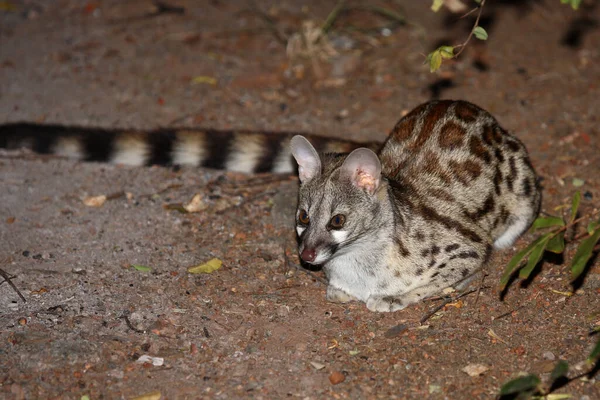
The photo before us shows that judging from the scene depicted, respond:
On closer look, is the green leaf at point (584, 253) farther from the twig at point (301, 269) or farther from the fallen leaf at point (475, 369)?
the twig at point (301, 269)

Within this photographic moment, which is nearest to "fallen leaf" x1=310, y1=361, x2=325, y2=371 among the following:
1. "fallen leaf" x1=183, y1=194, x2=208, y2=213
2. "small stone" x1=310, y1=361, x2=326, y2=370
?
"small stone" x1=310, y1=361, x2=326, y2=370

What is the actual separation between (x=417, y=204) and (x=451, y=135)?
648mm

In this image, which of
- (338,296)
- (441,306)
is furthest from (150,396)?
(441,306)

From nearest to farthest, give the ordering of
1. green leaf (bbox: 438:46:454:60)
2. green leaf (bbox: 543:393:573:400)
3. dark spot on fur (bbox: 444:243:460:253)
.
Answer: green leaf (bbox: 543:393:573:400)
green leaf (bbox: 438:46:454:60)
dark spot on fur (bbox: 444:243:460:253)

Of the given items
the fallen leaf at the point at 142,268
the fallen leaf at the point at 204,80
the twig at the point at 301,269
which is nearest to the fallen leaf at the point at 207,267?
the fallen leaf at the point at 142,268

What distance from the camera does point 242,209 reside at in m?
6.23

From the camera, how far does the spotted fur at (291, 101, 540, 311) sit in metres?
4.81

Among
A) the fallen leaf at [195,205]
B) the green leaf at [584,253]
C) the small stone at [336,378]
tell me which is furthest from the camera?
the fallen leaf at [195,205]

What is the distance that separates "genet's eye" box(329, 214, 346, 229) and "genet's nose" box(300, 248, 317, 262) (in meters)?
0.23

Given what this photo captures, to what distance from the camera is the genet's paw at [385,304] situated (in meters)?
5.04

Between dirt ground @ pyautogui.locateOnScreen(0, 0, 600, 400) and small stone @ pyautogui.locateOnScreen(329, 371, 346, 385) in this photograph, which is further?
dirt ground @ pyautogui.locateOnScreen(0, 0, 600, 400)

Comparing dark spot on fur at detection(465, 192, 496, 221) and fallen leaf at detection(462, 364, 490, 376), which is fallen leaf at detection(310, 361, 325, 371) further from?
dark spot on fur at detection(465, 192, 496, 221)

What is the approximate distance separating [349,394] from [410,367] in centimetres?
44

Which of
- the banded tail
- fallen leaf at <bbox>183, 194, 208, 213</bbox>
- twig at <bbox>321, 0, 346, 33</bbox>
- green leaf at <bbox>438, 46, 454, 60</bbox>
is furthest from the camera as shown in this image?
twig at <bbox>321, 0, 346, 33</bbox>
